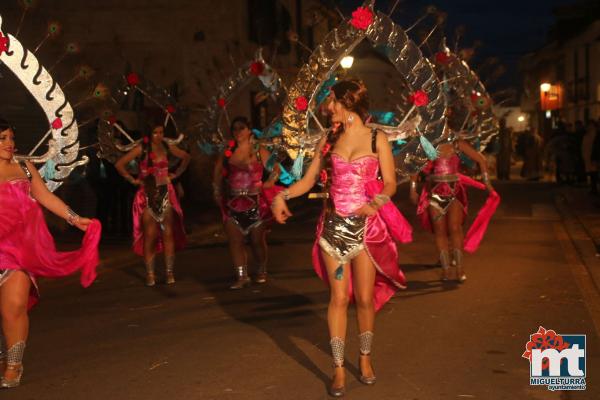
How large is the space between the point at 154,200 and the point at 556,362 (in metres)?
5.60

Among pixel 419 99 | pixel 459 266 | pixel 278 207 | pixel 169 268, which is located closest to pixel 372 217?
pixel 278 207

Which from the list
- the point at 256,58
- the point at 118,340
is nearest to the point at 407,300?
the point at 118,340

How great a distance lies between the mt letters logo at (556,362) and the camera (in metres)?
6.11

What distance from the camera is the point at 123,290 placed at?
10.6m

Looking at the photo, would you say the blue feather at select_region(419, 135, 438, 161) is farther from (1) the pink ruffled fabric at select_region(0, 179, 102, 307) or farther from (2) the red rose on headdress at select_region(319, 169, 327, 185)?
(1) the pink ruffled fabric at select_region(0, 179, 102, 307)

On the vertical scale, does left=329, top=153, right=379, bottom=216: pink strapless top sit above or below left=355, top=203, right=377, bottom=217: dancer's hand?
above

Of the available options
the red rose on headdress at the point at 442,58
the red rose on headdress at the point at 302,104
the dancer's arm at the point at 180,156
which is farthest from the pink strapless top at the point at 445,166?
the red rose on headdress at the point at 302,104

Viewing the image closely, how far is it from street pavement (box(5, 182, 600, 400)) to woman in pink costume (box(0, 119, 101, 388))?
318mm

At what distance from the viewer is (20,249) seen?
627 cm

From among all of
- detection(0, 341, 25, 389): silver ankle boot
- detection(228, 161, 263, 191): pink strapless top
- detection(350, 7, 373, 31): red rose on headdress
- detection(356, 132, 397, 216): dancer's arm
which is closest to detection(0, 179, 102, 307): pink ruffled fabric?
detection(0, 341, 25, 389): silver ankle boot

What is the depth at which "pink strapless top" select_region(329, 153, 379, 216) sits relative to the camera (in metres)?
6.17

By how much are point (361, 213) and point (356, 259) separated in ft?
1.11

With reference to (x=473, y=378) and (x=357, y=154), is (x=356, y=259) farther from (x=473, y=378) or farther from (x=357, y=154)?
(x=473, y=378)

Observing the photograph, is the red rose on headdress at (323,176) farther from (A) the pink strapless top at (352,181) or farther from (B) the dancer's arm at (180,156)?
(B) the dancer's arm at (180,156)
